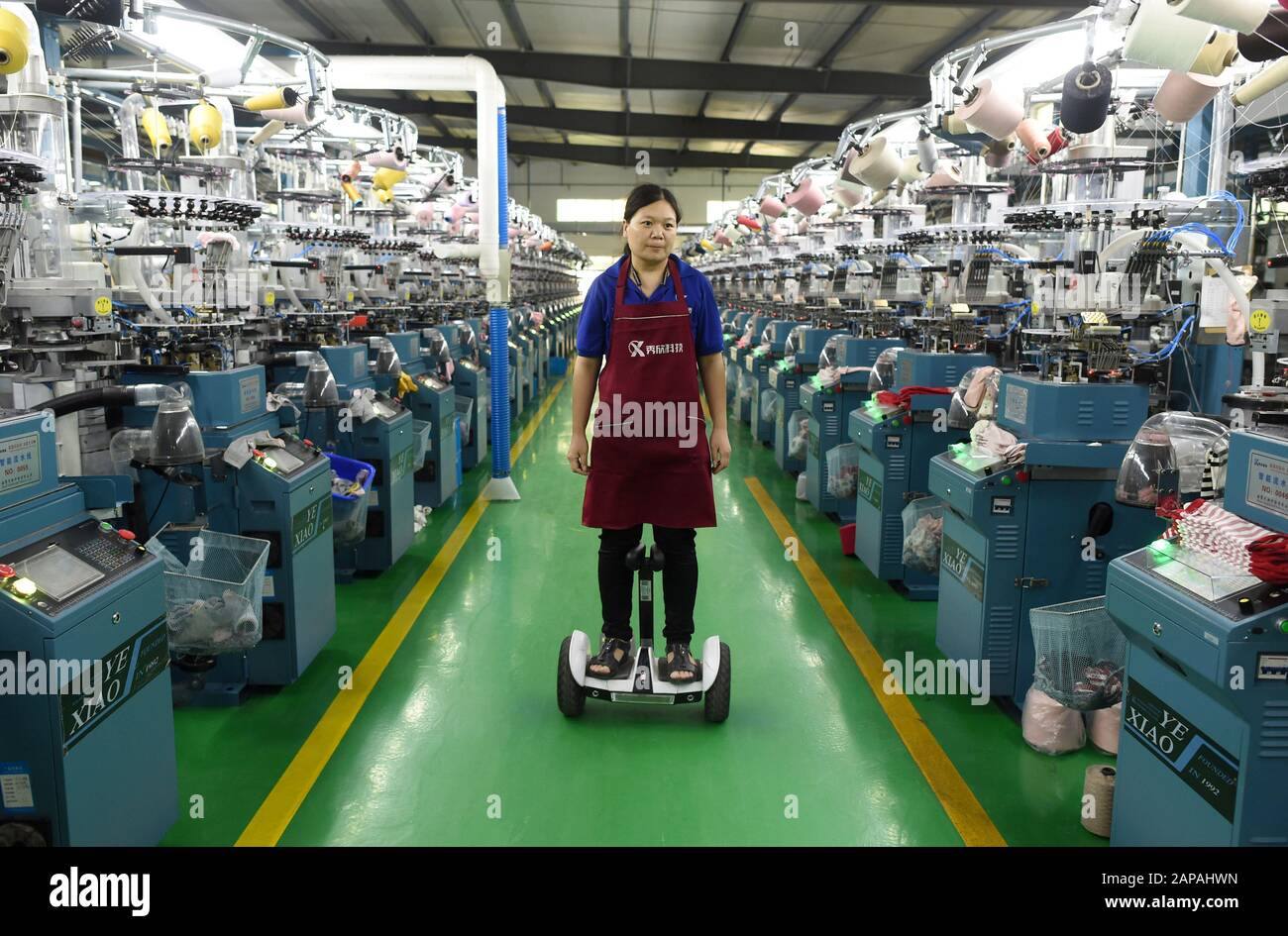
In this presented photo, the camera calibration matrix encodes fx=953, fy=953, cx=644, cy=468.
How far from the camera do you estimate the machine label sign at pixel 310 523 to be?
13.2ft

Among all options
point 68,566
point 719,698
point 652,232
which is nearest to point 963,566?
point 719,698

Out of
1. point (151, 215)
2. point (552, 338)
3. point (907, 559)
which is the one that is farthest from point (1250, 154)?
point (552, 338)

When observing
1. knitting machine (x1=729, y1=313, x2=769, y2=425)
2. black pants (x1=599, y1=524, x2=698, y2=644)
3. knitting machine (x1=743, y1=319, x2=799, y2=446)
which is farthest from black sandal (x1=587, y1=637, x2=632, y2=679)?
knitting machine (x1=729, y1=313, x2=769, y2=425)

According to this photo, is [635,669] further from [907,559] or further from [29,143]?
[29,143]

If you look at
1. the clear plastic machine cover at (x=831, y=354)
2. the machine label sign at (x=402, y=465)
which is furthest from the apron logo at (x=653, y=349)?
the clear plastic machine cover at (x=831, y=354)

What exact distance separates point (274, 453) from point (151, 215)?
1.10 metres

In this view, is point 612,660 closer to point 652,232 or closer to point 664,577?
point 664,577

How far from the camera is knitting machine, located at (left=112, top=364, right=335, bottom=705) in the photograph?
12.2 feet

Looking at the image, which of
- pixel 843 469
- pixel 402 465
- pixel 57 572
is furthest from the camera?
pixel 843 469

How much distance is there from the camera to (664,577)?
3.68 metres

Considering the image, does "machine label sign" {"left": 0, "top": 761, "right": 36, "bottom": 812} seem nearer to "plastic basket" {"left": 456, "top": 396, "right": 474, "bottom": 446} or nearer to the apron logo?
the apron logo

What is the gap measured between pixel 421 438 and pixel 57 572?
13.6ft
